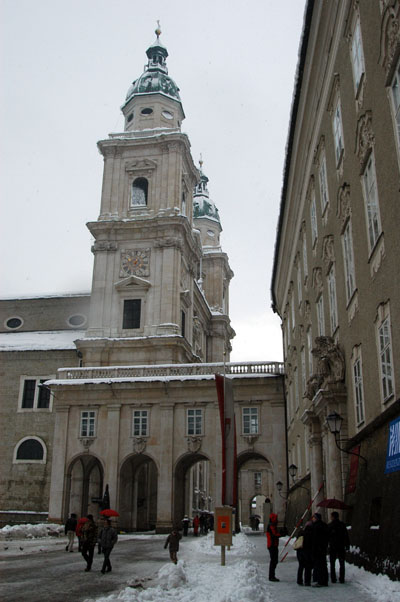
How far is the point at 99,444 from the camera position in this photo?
4362 cm

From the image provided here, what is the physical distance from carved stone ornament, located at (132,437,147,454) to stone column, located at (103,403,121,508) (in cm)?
119

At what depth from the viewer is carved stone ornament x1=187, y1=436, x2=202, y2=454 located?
42.5 m

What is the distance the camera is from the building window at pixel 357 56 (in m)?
16.0

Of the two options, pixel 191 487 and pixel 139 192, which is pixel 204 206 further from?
pixel 191 487

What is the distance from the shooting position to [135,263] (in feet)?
186

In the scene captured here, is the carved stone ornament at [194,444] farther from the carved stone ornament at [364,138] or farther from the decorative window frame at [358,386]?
the carved stone ornament at [364,138]

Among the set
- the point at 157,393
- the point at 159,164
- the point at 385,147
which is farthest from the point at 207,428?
the point at 385,147

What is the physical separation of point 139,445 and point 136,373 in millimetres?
5268

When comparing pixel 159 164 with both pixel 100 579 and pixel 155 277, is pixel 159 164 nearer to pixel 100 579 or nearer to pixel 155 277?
pixel 155 277

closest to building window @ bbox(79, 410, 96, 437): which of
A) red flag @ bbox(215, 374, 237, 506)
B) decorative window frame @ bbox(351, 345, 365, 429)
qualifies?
red flag @ bbox(215, 374, 237, 506)

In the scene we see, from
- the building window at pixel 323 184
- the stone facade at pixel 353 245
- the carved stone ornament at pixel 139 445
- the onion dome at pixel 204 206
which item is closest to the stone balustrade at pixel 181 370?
the carved stone ornament at pixel 139 445

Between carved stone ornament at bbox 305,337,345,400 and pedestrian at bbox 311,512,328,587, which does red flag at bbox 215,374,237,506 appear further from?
pedestrian at bbox 311,512,328,587

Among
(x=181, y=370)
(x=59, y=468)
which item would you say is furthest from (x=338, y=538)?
(x=59, y=468)

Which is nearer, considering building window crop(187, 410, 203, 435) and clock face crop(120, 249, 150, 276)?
building window crop(187, 410, 203, 435)
